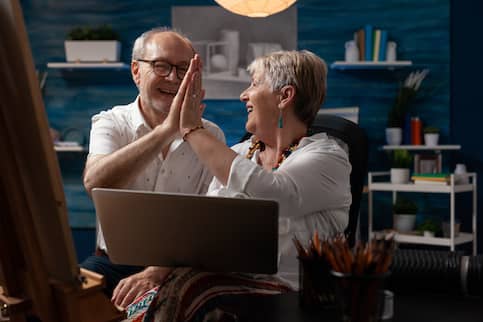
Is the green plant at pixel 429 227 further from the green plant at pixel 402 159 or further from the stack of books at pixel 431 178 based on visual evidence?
the green plant at pixel 402 159

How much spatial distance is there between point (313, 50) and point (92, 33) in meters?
1.69

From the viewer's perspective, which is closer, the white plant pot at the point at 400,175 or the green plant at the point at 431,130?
the white plant pot at the point at 400,175

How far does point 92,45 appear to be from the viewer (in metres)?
4.75

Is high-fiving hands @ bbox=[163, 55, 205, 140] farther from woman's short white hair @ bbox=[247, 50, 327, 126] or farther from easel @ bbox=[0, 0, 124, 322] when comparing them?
easel @ bbox=[0, 0, 124, 322]

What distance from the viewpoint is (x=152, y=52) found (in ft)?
7.26

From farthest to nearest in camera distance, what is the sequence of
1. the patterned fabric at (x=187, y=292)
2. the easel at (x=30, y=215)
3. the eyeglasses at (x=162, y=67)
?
the eyeglasses at (x=162, y=67), the patterned fabric at (x=187, y=292), the easel at (x=30, y=215)

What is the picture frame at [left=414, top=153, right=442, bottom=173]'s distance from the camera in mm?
4516

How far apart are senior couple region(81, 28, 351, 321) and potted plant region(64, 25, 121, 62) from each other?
253 cm

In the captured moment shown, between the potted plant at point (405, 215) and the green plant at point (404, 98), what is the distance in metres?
0.60

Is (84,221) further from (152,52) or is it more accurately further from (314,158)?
(314,158)

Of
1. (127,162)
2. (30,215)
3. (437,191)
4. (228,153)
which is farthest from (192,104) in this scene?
(437,191)

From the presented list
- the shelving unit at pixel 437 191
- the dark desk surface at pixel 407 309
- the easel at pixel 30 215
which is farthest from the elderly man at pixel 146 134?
the shelving unit at pixel 437 191

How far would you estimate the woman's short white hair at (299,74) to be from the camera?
5.72ft

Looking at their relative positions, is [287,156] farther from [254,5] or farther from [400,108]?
[400,108]
